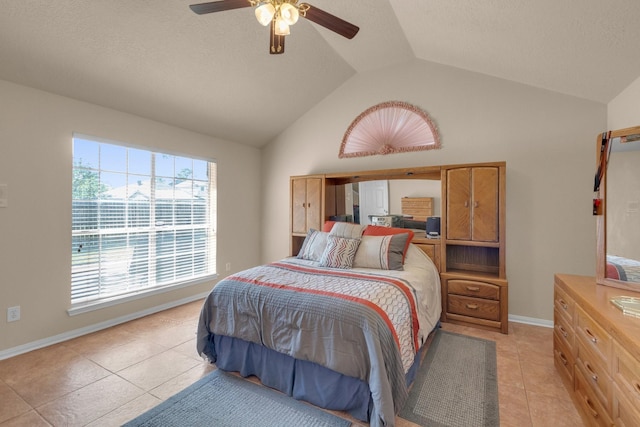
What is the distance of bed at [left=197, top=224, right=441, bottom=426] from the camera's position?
1678 mm

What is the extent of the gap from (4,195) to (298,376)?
2.89 meters

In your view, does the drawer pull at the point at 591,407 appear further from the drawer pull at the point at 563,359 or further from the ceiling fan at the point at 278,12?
the ceiling fan at the point at 278,12

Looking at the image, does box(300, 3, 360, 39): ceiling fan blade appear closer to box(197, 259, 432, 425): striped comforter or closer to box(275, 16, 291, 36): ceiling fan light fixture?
box(275, 16, 291, 36): ceiling fan light fixture

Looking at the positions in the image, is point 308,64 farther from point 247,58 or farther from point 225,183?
point 225,183

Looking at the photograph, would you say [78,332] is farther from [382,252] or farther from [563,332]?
[563,332]

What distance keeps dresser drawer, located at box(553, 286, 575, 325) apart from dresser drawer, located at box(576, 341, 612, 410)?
211 millimetres

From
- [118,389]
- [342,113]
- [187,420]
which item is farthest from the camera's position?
[342,113]

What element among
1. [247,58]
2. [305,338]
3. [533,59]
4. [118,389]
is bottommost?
[118,389]

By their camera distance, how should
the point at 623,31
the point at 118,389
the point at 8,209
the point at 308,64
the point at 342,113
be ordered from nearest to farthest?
the point at 623,31
the point at 118,389
the point at 8,209
the point at 308,64
the point at 342,113

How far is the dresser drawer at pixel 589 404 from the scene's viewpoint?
1.42 m

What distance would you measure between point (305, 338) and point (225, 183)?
3.17 metres

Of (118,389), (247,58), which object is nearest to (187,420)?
(118,389)

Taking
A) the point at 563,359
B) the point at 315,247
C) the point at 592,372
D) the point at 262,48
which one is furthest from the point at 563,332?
the point at 262,48

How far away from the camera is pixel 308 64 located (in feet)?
11.4
